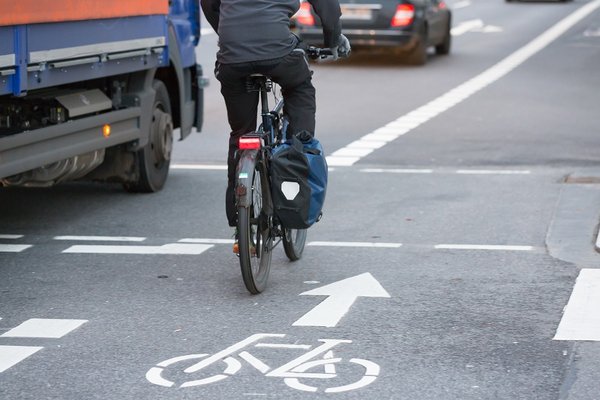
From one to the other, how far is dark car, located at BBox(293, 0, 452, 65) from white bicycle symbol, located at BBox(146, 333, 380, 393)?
56.1 ft

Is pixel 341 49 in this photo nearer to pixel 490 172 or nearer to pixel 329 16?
pixel 329 16

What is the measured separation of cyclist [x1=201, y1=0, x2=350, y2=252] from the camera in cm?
752

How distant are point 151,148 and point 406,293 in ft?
13.5

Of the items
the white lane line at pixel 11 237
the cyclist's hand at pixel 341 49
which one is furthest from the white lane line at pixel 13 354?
the white lane line at pixel 11 237

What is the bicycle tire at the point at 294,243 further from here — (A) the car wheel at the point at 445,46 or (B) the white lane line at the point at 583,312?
(A) the car wheel at the point at 445,46

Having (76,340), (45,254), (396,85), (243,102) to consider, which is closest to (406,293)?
(243,102)

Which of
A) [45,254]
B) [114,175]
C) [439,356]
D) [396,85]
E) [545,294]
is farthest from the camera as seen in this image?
[396,85]

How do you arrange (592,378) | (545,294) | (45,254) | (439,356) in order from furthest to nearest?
(45,254) < (545,294) < (439,356) < (592,378)

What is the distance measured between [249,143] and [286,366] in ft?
5.54

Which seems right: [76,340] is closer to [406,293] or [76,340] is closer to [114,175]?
[406,293]

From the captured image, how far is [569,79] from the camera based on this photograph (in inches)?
853

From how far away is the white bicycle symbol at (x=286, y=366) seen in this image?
5755mm

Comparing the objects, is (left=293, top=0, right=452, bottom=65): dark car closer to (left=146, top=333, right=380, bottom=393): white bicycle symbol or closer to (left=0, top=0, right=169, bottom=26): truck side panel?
(left=0, top=0, right=169, bottom=26): truck side panel

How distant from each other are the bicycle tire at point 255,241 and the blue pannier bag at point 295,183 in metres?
0.11
